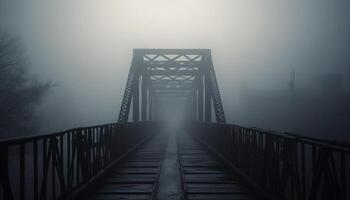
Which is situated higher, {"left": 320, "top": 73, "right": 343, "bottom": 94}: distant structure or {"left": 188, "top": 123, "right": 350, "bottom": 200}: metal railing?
{"left": 320, "top": 73, "right": 343, "bottom": 94}: distant structure

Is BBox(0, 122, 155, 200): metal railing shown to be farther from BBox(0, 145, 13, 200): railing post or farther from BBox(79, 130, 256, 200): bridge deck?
BBox(79, 130, 256, 200): bridge deck

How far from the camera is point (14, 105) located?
88.2ft

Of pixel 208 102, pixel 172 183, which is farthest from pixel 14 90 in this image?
pixel 172 183

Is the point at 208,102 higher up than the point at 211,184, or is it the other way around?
the point at 208,102

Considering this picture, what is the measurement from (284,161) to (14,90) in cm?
2530

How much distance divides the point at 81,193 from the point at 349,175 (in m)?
34.5

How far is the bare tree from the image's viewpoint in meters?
26.2

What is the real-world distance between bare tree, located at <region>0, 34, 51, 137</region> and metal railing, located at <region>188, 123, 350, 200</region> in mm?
17602

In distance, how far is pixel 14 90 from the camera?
2798 centimetres

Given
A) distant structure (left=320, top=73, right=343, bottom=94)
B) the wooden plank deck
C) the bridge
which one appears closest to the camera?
the bridge

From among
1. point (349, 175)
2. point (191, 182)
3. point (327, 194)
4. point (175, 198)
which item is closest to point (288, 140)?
point (327, 194)

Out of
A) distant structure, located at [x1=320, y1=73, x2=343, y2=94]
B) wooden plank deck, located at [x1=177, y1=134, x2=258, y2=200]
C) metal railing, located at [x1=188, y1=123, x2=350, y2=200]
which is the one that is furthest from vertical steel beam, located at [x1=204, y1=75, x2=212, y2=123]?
distant structure, located at [x1=320, y1=73, x2=343, y2=94]

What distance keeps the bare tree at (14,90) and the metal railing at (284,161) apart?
17.6 meters

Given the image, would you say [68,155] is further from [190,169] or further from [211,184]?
[190,169]
